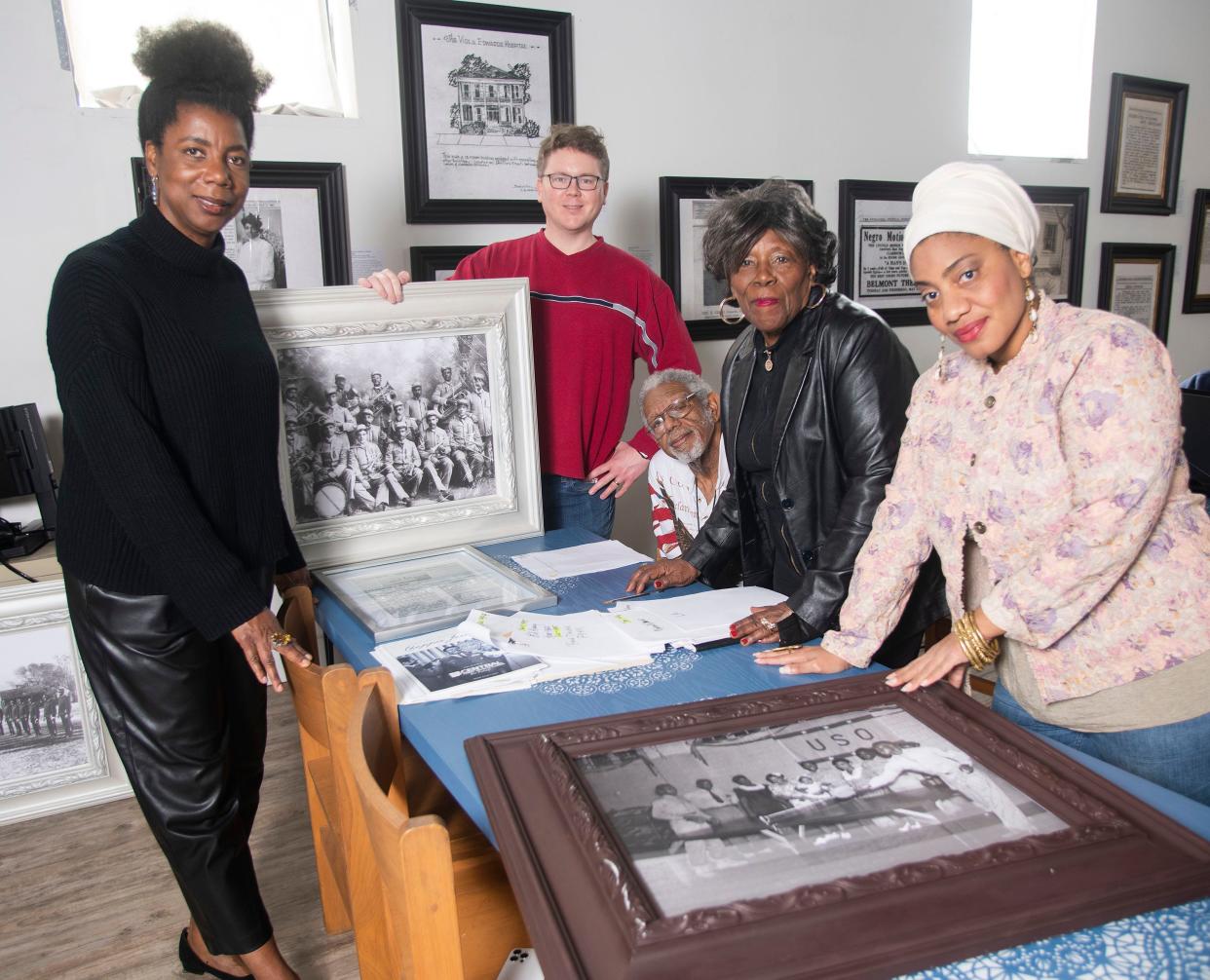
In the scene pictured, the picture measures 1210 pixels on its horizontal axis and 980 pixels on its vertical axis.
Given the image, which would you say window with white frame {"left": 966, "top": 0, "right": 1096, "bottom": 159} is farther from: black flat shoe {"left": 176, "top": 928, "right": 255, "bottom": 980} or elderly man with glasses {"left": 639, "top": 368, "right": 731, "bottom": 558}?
black flat shoe {"left": 176, "top": 928, "right": 255, "bottom": 980}

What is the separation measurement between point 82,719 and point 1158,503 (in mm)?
2788

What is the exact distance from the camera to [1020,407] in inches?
49.6

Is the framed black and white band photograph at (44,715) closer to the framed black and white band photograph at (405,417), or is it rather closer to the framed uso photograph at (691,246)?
the framed black and white band photograph at (405,417)

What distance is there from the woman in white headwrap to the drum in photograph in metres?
1.38

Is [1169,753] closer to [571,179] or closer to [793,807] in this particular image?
[793,807]

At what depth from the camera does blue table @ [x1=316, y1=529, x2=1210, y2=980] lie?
0.81 metres

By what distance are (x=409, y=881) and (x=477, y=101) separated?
9.67 feet

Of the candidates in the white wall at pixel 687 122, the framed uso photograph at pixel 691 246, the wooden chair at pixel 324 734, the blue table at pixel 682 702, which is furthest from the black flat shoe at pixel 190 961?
the framed uso photograph at pixel 691 246

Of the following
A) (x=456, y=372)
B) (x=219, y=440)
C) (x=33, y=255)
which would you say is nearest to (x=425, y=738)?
(x=219, y=440)

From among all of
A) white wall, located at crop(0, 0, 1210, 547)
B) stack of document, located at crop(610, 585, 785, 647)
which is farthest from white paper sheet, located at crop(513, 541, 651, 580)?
white wall, located at crop(0, 0, 1210, 547)

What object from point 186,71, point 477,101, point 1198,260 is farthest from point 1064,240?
point 186,71

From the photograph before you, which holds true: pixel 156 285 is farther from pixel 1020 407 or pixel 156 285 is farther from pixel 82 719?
pixel 82 719

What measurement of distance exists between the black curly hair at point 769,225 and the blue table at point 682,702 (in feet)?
2.34

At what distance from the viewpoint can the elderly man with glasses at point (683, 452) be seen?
2.43m
